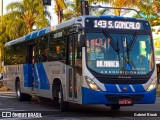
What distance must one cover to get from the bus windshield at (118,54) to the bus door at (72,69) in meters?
0.99

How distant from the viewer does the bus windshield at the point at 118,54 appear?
13.3m

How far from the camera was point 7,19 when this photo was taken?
1965 inches

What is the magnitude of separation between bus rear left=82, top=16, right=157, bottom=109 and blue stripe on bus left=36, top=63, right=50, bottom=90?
3.97m

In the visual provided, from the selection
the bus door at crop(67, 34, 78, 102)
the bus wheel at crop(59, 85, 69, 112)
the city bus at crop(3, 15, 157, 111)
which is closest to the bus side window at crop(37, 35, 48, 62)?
the city bus at crop(3, 15, 157, 111)

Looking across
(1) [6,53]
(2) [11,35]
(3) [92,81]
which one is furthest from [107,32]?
(2) [11,35]

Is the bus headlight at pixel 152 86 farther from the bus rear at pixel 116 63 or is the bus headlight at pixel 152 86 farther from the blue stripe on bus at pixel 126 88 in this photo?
the blue stripe on bus at pixel 126 88

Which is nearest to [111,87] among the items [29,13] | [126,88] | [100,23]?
[126,88]

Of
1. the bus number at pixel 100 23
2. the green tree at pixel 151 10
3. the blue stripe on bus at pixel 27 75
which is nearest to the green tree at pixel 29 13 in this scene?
the green tree at pixel 151 10

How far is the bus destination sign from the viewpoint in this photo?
545 inches

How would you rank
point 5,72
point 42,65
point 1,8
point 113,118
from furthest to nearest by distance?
point 1,8 < point 5,72 < point 42,65 < point 113,118

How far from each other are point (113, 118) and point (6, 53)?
45.8 feet

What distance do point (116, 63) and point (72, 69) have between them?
5.74 feet

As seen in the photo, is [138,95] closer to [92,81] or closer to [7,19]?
[92,81]

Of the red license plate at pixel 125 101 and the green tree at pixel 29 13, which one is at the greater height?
the green tree at pixel 29 13
